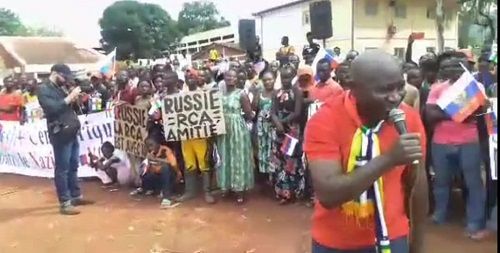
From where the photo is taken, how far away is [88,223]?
6555 mm

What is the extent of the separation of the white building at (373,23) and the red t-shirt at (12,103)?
1756cm

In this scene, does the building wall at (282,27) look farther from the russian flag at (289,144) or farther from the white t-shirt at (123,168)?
the russian flag at (289,144)

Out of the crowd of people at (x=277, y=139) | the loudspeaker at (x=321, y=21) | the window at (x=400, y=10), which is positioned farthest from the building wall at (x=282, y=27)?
the crowd of people at (x=277, y=139)

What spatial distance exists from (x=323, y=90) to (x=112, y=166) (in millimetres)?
3420

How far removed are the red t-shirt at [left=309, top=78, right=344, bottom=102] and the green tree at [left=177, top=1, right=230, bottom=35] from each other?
49.5 meters

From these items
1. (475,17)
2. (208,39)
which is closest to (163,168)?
(475,17)

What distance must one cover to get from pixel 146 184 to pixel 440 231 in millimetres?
3555

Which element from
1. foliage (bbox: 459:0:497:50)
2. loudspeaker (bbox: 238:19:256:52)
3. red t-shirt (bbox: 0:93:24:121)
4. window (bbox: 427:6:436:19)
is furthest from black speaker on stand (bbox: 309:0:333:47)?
window (bbox: 427:6:436:19)

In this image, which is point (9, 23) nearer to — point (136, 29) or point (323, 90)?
point (136, 29)

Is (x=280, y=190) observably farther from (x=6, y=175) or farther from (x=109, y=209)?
(x=6, y=175)

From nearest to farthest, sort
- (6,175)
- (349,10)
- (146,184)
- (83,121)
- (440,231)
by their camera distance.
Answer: (440,231)
(146,184)
(83,121)
(6,175)
(349,10)

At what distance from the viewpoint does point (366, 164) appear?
80.0 inches

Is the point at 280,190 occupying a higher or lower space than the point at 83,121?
lower

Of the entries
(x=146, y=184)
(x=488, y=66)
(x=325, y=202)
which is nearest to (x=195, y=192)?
(x=146, y=184)
